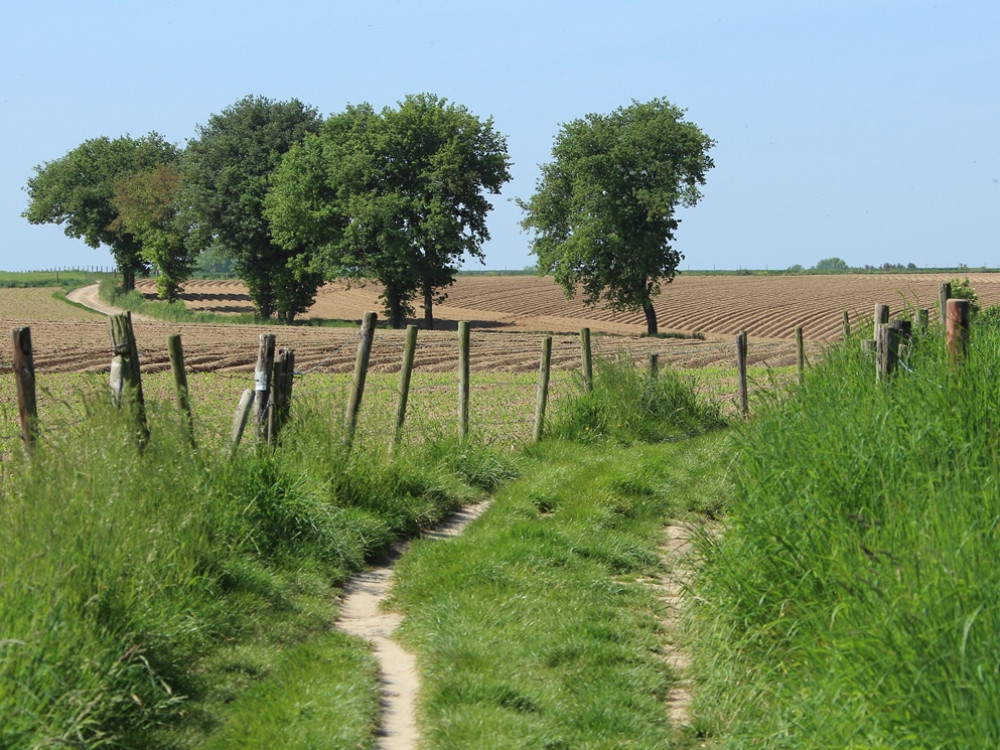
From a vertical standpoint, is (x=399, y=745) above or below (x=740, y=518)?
below

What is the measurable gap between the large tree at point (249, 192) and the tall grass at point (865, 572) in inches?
2179

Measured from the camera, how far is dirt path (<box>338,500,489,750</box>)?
572 cm

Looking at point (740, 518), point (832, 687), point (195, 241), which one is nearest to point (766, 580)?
point (740, 518)

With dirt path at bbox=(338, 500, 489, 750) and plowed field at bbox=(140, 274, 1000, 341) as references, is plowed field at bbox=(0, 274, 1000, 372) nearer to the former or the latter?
plowed field at bbox=(140, 274, 1000, 341)

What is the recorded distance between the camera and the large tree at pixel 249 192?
206 feet

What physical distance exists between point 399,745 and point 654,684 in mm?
1476

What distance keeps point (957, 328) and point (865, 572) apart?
9.91ft

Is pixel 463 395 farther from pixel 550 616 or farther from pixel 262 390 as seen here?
pixel 550 616

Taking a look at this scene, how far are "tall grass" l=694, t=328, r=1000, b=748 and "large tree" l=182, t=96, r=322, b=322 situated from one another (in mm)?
55354

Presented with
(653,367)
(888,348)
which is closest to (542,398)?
(653,367)

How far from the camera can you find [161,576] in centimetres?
634

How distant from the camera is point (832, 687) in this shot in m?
4.39

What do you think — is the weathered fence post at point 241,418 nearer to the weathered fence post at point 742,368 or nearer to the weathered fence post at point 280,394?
the weathered fence post at point 280,394

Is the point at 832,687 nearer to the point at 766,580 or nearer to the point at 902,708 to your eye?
the point at 902,708
